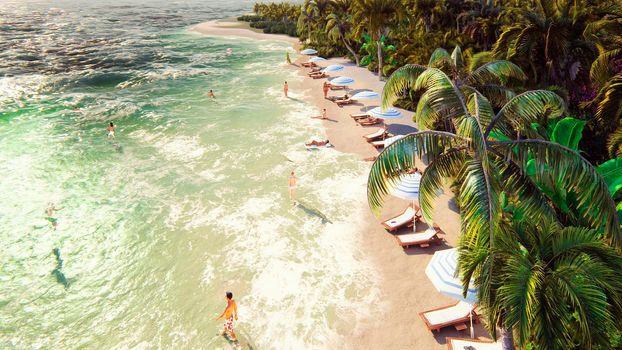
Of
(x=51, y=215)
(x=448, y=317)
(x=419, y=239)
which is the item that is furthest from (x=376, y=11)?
(x=448, y=317)

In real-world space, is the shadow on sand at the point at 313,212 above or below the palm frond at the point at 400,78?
below

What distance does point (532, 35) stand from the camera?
18.2 m

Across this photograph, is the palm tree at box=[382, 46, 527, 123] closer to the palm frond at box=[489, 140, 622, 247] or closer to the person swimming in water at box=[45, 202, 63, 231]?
the palm frond at box=[489, 140, 622, 247]

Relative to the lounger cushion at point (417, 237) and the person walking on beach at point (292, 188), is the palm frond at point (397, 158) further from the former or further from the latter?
the person walking on beach at point (292, 188)

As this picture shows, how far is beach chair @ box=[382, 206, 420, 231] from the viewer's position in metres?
15.8

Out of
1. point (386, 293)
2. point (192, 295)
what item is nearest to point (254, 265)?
point (192, 295)

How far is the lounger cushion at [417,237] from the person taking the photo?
14.7 metres

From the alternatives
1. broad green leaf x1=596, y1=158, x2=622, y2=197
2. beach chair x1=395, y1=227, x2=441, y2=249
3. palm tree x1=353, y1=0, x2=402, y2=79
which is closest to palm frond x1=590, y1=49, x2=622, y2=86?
broad green leaf x1=596, y1=158, x2=622, y2=197

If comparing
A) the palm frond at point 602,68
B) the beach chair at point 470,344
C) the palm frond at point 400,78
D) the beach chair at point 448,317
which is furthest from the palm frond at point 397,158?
the palm frond at point 602,68

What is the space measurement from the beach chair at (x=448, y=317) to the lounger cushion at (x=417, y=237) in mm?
3409

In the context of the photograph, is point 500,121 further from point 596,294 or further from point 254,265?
point 254,265

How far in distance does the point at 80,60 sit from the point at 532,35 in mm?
66145

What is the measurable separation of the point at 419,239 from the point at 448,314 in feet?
12.7

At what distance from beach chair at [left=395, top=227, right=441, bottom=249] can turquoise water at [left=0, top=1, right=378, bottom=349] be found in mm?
1821
